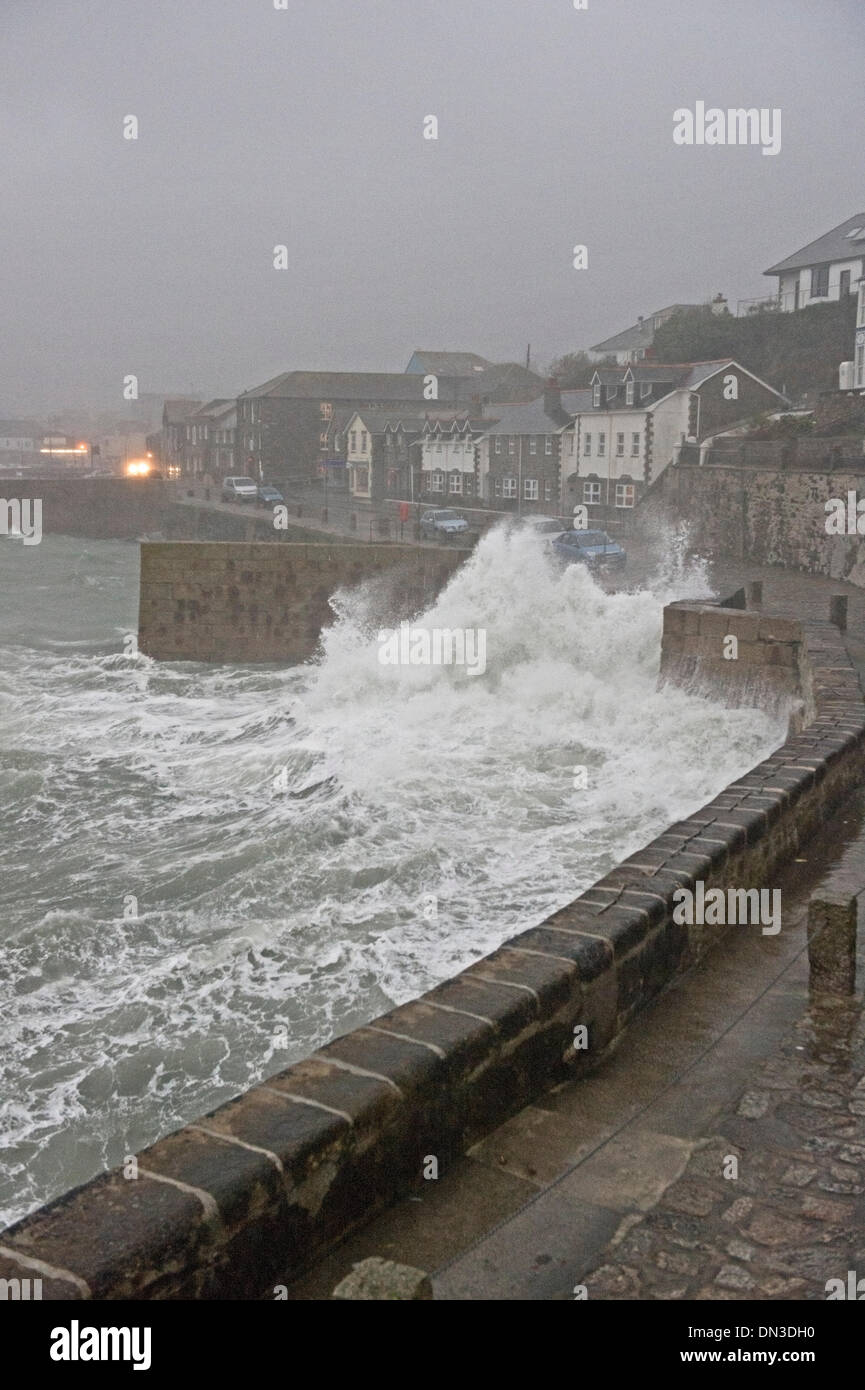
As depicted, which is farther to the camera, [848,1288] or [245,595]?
[245,595]

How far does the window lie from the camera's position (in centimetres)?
5406

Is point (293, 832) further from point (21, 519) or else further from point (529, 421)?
point (21, 519)

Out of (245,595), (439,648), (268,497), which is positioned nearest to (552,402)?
(268,497)

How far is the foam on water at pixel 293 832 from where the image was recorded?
7312 mm

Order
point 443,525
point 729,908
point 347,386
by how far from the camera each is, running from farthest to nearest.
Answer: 1. point 347,386
2. point 443,525
3. point 729,908

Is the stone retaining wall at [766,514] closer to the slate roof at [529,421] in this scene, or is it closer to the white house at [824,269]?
the slate roof at [529,421]

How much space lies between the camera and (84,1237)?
290 cm

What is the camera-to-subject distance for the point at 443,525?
33.1m

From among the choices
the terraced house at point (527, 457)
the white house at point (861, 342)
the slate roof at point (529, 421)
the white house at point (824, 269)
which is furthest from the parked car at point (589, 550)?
the white house at point (824, 269)

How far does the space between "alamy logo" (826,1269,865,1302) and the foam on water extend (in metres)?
3.93

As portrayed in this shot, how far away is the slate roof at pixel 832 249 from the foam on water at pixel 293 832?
37205 mm

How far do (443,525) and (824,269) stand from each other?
99.5 feet
